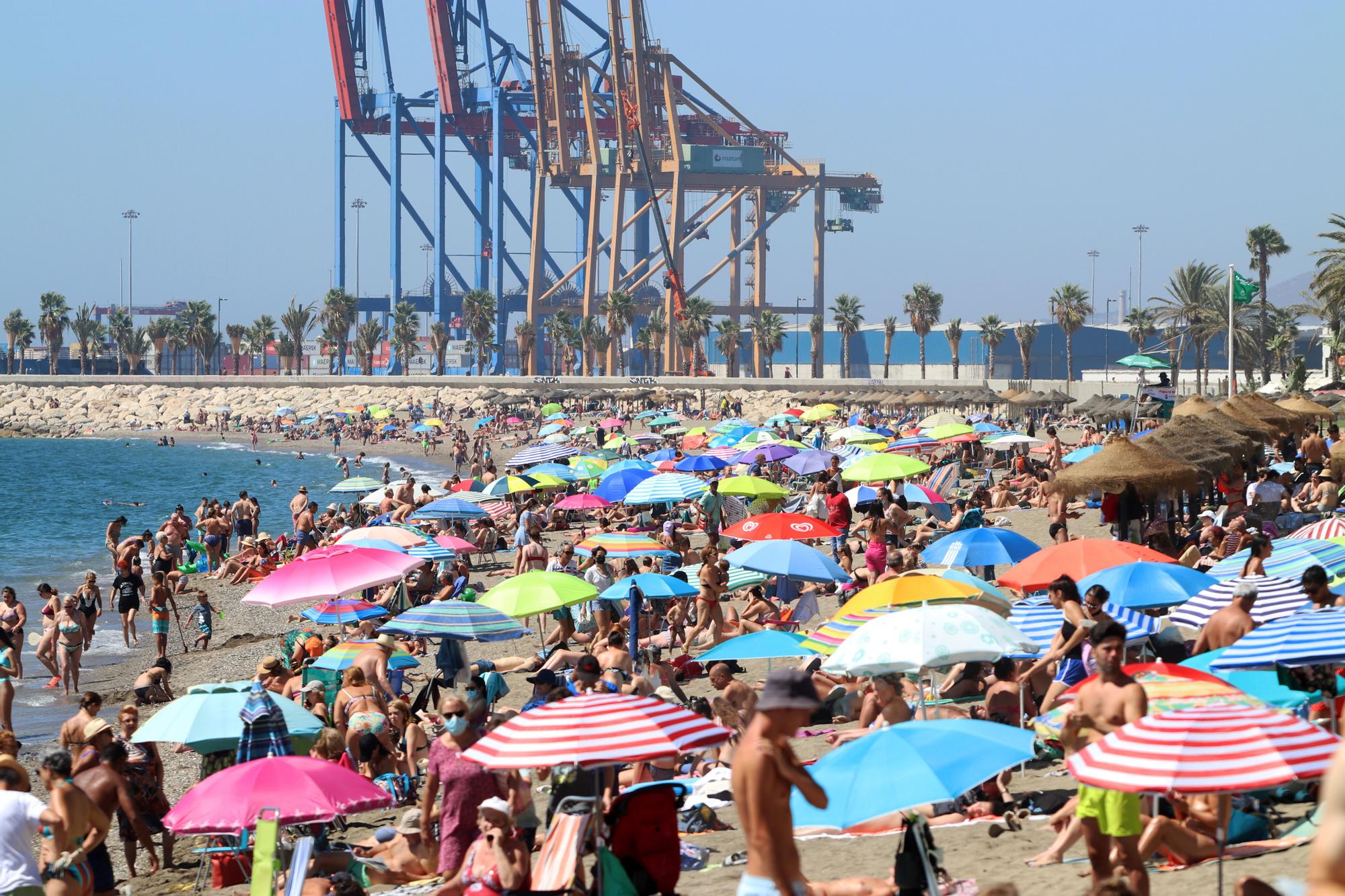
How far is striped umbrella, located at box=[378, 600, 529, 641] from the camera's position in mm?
11281

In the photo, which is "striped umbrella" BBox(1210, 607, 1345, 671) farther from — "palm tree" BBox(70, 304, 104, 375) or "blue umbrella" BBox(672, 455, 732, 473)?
"palm tree" BBox(70, 304, 104, 375)

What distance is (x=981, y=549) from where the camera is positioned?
13516 mm

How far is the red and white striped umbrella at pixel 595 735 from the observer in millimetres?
6031

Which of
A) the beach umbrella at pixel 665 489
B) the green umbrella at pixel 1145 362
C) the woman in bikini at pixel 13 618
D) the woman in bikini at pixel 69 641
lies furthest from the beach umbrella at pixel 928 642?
the green umbrella at pixel 1145 362

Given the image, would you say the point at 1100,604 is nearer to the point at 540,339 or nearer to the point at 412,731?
the point at 412,731

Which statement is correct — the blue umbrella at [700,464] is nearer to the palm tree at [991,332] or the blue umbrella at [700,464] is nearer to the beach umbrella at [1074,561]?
the beach umbrella at [1074,561]

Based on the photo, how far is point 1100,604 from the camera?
8.59 meters

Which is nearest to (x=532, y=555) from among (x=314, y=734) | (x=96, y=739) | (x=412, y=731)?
(x=412, y=731)

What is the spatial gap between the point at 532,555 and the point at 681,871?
10.4 metres

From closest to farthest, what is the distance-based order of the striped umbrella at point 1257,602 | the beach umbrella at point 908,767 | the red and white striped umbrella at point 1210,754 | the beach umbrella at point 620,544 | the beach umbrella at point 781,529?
the red and white striped umbrella at point 1210,754 < the beach umbrella at point 908,767 < the striped umbrella at point 1257,602 < the beach umbrella at point 781,529 < the beach umbrella at point 620,544

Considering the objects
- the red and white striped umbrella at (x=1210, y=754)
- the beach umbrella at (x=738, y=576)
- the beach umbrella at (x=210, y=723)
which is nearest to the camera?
the red and white striped umbrella at (x=1210, y=754)

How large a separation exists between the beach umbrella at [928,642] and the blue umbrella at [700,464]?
15.5 m

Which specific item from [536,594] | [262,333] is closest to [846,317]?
[262,333]

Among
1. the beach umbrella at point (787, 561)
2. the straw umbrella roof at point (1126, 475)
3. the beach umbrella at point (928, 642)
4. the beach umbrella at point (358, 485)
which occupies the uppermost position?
the straw umbrella roof at point (1126, 475)
